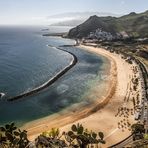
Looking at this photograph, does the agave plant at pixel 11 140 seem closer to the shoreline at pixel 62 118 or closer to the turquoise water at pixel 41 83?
the shoreline at pixel 62 118

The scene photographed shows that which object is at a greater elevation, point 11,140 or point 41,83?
point 11,140

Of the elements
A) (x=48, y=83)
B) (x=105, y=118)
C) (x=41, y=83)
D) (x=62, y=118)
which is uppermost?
(x=48, y=83)

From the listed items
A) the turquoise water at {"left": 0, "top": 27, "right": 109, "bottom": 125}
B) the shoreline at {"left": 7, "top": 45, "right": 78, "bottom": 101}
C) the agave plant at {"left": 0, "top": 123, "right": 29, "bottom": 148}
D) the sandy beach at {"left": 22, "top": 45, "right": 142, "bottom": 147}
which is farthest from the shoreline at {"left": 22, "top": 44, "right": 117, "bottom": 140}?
the agave plant at {"left": 0, "top": 123, "right": 29, "bottom": 148}

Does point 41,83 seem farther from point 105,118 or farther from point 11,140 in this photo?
point 11,140

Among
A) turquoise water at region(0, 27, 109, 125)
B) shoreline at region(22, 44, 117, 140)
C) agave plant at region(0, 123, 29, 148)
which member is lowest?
shoreline at region(22, 44, 117, 140)

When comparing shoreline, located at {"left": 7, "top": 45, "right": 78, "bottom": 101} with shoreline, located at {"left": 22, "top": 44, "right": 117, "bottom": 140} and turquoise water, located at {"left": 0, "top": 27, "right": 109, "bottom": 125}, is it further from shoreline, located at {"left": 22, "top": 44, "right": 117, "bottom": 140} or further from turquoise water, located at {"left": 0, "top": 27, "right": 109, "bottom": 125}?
shoreline, located at {"left": 22, "top": 44, "right": 117, "bottom": 140}

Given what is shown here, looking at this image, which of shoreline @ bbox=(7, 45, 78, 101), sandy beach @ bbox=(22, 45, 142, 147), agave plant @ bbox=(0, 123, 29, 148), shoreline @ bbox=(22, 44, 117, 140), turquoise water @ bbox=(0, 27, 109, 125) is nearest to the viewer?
agave plant @ bbox=(0, 123, 29, 148)

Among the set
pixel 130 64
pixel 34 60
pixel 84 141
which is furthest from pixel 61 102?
pixel 34 60

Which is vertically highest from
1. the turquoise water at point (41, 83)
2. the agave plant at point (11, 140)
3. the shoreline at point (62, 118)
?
the agave plant at point (11, 140)

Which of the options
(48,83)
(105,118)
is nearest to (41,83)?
(48,83)

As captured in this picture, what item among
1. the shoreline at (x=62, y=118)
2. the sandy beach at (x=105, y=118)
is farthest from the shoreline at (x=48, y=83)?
the sandy beach at (x=105, y=118)

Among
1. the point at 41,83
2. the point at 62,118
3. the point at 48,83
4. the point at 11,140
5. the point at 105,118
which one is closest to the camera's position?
the point at 11,140
